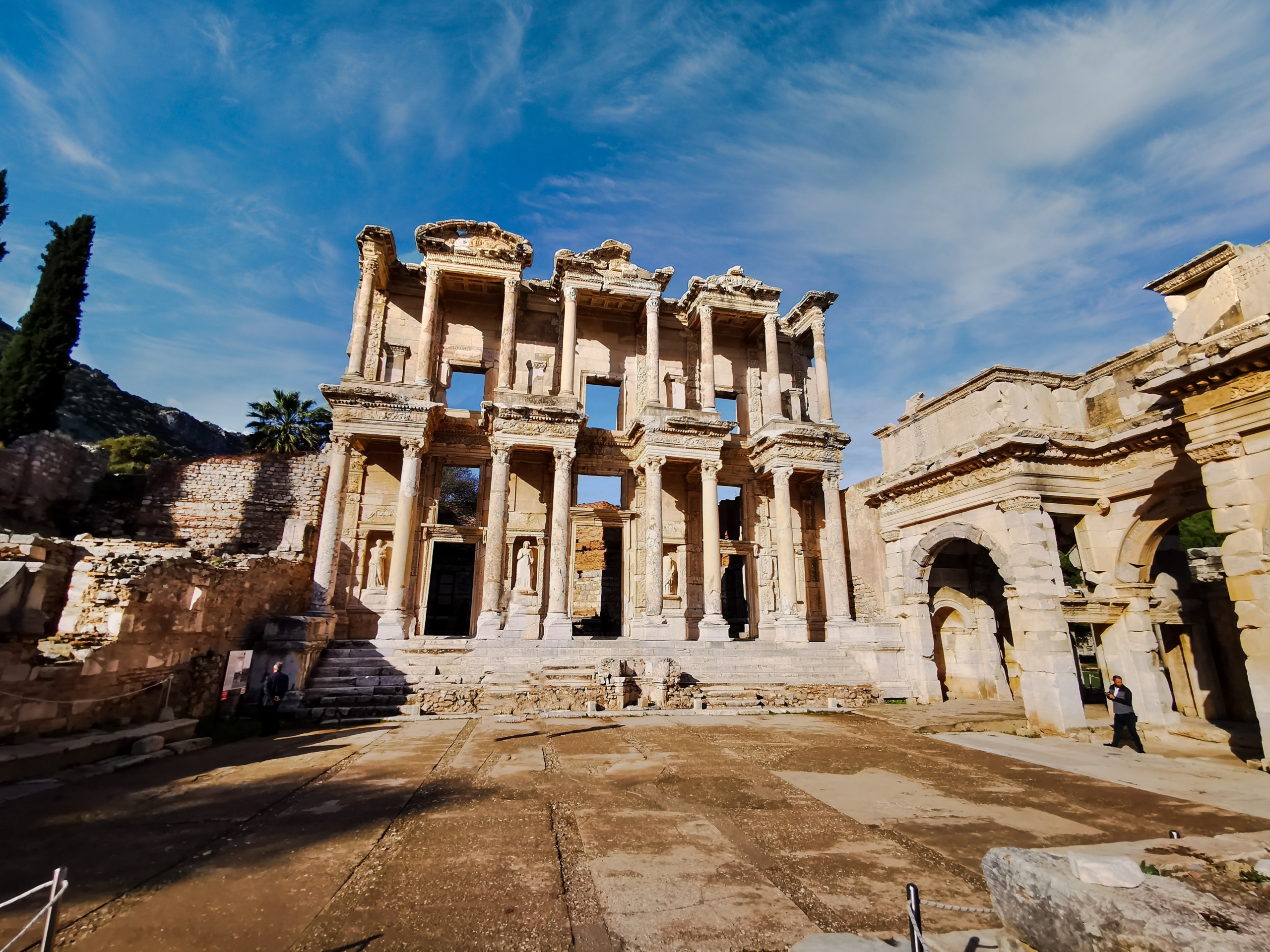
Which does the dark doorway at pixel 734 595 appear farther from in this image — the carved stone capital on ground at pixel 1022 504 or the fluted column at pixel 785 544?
the carved stone capital on ground at pixel 1022 504

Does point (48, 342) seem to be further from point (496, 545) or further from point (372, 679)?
point (372, 679)

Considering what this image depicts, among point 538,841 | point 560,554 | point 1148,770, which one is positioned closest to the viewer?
point 538,841

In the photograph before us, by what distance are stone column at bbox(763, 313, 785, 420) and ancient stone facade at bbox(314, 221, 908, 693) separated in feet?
0.25

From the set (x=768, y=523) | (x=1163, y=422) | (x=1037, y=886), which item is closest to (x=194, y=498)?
(x=768, y=523)

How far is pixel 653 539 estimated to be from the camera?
61.3 feet

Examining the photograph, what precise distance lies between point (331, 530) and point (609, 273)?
13.2 metres

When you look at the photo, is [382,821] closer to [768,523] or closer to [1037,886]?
[1037,886]

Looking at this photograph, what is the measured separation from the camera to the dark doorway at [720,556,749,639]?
26062 mm

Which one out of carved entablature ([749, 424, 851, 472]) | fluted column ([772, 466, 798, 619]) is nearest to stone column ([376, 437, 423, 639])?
carved entablature ([749, 424, 851, 472])

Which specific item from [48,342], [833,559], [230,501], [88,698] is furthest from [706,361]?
[48,342]

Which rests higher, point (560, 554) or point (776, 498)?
point (776, 498)

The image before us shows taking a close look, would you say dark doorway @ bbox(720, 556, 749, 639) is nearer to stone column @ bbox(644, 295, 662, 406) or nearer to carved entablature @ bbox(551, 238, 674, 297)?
stone column @ bbox(644, 295, 662, 406)

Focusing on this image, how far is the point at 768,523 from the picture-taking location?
22000 mm

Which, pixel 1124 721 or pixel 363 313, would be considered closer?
pixel 1124 721
